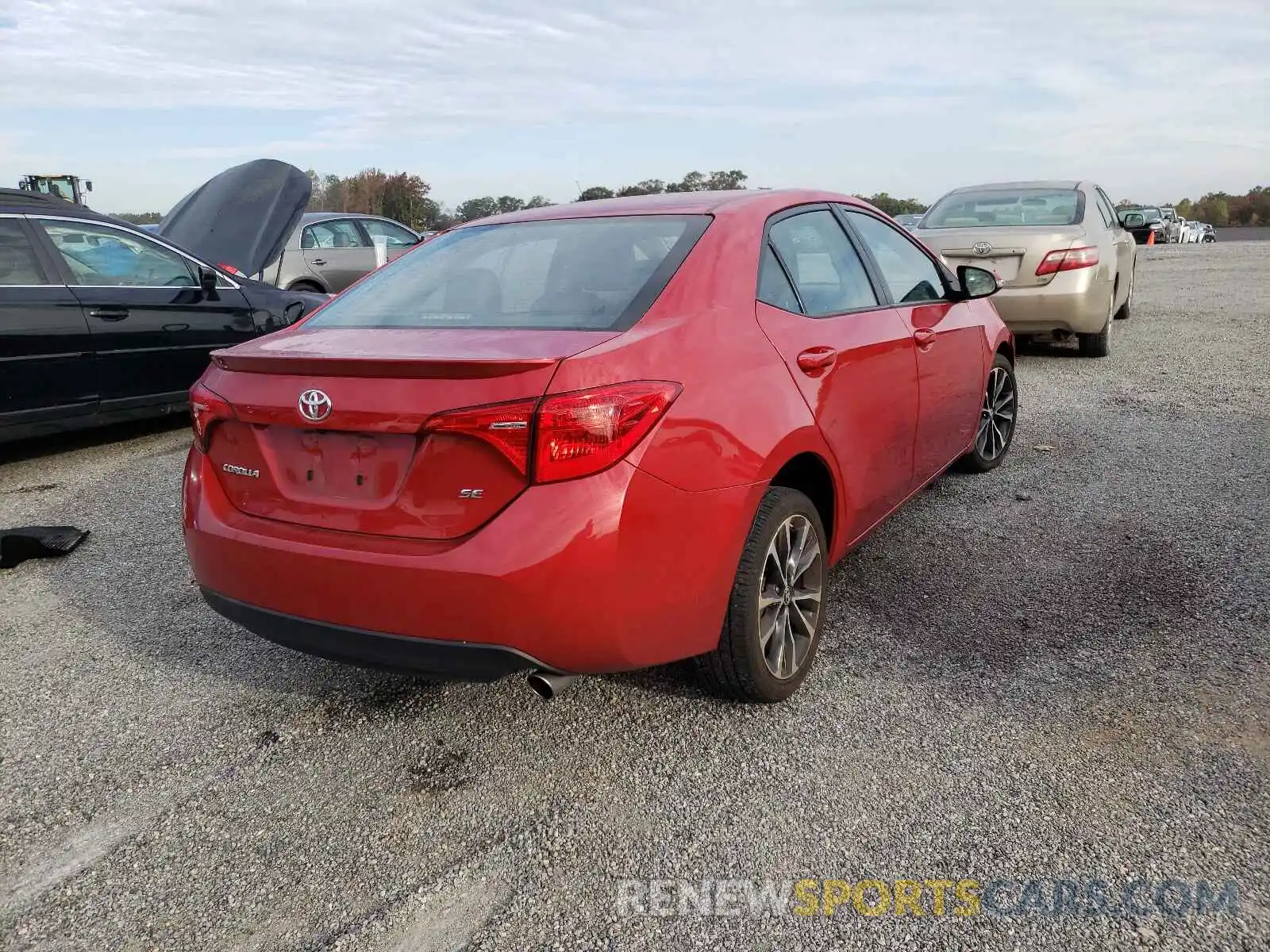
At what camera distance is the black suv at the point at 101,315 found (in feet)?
19.5

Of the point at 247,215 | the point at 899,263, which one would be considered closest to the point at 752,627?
the point at 899,263

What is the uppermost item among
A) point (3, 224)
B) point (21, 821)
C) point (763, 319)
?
point (3, 224)

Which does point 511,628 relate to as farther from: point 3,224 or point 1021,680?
point 3,224

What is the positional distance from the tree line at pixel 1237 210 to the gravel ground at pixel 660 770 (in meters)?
78.9

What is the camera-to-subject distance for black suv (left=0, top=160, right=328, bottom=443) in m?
5.93

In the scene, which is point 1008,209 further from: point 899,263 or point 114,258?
point 114,258

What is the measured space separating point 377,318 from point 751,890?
1.95 m

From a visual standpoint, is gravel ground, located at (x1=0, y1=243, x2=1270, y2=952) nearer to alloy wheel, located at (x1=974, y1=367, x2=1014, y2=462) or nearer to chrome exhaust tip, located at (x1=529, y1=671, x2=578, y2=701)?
chrome exhaust tip, located at (x1=529, y1=671, x2=578, y2=701)

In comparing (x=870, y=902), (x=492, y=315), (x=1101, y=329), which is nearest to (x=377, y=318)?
(x=492, y=315)

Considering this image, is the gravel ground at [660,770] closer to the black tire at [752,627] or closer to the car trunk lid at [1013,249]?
the black tire at [752,627]

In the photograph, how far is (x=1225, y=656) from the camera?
327 centimetres

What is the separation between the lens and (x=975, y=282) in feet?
14.8

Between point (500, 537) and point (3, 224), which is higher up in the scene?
point (3, 224)

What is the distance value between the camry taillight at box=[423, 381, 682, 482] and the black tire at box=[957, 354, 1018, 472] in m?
3.31
